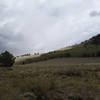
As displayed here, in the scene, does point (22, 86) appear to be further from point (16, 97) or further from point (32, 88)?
point (16, 97)

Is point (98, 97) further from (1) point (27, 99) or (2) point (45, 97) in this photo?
(1) point (27, 99)

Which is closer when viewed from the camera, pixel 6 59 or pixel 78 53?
pixel 6 59

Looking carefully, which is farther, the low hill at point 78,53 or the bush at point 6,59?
the low hill at point 78,53

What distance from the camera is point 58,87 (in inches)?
354

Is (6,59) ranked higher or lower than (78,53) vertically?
lower

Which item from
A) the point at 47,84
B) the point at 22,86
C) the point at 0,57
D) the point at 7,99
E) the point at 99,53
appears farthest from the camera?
the point at 99,53

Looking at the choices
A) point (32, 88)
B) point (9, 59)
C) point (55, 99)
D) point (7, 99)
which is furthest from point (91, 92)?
point (9, 59)

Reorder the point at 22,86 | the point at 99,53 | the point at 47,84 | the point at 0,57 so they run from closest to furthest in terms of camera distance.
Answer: the point at 47,84 < the point at 22,86 < the point at 0,57 < the point at 99,53

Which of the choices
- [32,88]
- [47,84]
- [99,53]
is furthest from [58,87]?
[99,53]

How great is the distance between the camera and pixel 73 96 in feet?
23.8

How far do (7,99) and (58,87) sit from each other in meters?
2.91

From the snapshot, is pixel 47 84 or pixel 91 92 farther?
pixel 47 84

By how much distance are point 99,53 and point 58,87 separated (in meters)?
83.5

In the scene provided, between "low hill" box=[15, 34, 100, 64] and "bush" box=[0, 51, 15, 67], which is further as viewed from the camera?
"low hill" box=[15, 34, 100, 64]
